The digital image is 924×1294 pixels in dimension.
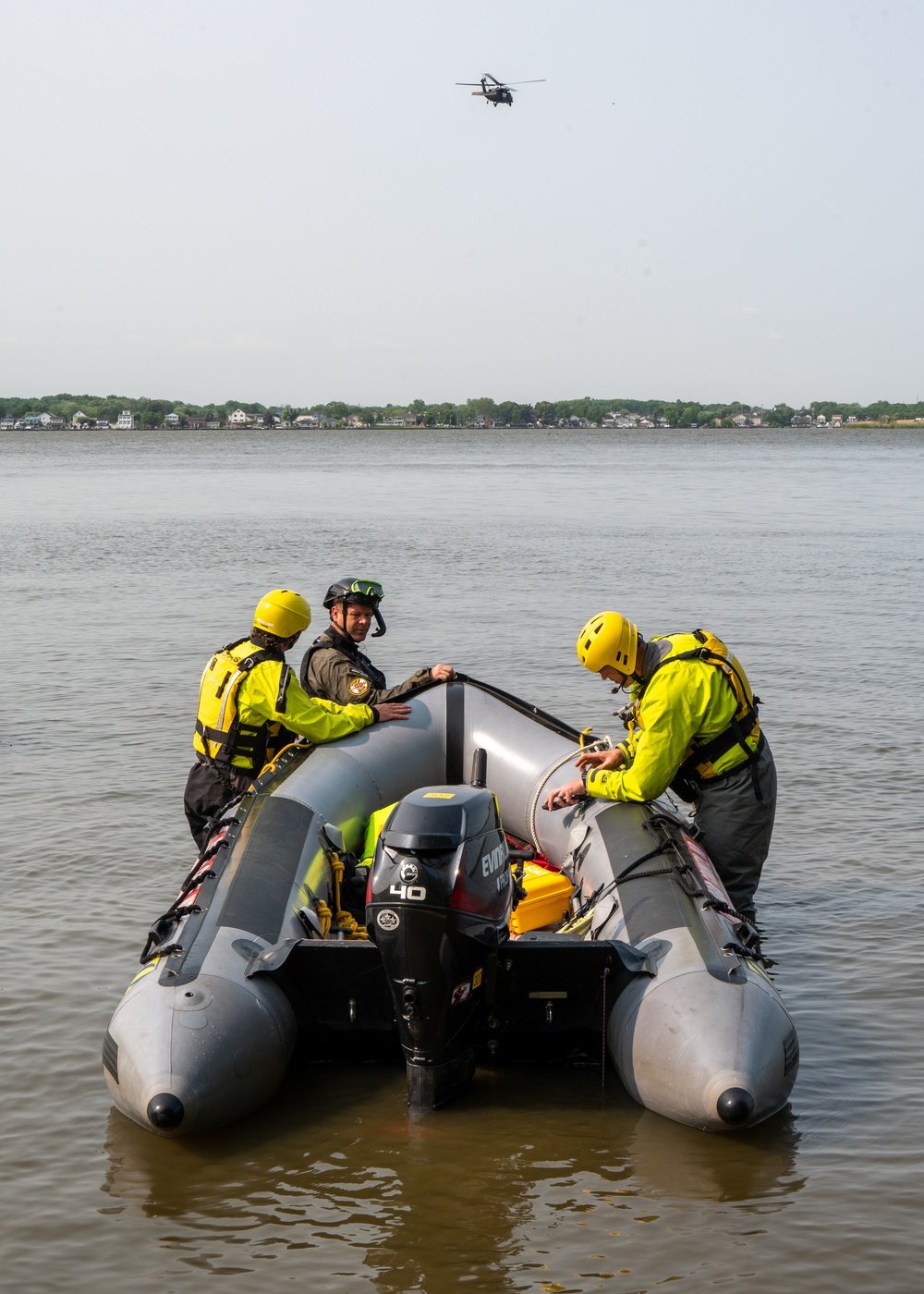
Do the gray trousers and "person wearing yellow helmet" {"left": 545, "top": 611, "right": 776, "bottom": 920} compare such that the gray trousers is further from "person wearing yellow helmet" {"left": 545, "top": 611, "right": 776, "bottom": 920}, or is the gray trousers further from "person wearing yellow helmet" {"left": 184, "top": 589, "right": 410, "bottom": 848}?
"person wearing yellow helmet" {"left": 184, "top": 589, "right": 410, "bottom": 848}

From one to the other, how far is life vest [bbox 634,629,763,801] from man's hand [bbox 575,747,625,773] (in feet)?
0.63

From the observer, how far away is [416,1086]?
4.27 m

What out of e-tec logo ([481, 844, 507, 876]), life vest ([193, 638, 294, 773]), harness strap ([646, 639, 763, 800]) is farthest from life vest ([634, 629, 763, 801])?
life vest ([193, 638, 294, 773])

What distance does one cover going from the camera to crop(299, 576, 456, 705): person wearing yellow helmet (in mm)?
6559

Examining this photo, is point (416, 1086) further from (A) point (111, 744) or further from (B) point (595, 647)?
(A) point (111, 744)

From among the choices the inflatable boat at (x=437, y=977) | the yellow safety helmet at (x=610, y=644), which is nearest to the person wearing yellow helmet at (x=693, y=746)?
the yellow safety helmet at (x=610, y=644)

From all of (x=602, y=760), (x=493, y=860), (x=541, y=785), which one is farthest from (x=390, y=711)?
(x=493, y=860)

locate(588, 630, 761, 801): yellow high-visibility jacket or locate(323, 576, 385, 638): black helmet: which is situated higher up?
locate(323, 576, 385, 638): black helmet

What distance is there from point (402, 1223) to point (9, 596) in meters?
14.4

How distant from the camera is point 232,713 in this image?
5.64 metres

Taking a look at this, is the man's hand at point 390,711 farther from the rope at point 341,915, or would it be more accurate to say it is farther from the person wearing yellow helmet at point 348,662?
the rope at point 341,915

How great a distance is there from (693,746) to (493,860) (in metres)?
1.35

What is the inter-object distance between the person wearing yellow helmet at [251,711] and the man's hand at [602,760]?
1160 mm

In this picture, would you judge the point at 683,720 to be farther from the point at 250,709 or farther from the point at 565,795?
the point at 250,709
